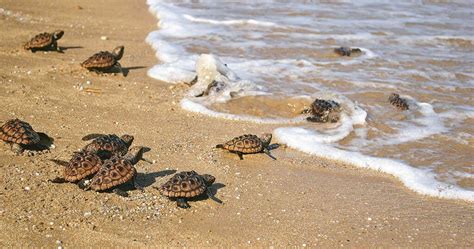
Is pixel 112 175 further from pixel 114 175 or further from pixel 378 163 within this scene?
pixel 378 163

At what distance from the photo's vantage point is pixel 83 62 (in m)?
9.40

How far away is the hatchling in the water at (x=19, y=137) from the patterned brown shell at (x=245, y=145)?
6.95 ft

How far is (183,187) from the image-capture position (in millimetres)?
5078

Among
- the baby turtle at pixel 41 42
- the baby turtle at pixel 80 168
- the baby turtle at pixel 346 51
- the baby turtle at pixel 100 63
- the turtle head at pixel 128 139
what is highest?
the baby turtle at pixel 80 168

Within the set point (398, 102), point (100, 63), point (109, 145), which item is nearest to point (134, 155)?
point (109, 145)

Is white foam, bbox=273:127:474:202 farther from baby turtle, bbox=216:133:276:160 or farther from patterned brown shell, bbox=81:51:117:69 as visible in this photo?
patterned brown shell, bbox=81:51:117:69

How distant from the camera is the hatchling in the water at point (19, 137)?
18.8 ft

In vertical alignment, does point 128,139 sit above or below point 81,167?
below

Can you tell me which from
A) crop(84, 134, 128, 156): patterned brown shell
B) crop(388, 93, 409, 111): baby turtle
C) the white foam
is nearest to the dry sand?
the white foam

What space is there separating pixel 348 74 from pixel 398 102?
180 centimetres

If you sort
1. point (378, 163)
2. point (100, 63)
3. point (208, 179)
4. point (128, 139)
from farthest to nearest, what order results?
point (100, 63) < point (378, 163) < point (128, 139) < point (208, 179)

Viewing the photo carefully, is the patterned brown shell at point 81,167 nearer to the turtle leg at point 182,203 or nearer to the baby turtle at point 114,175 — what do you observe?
the baby turtle at point 114,175

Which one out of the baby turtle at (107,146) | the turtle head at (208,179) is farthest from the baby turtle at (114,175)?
the turtle head at (208,179)

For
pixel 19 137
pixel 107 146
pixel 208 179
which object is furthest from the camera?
pixel 107 146
